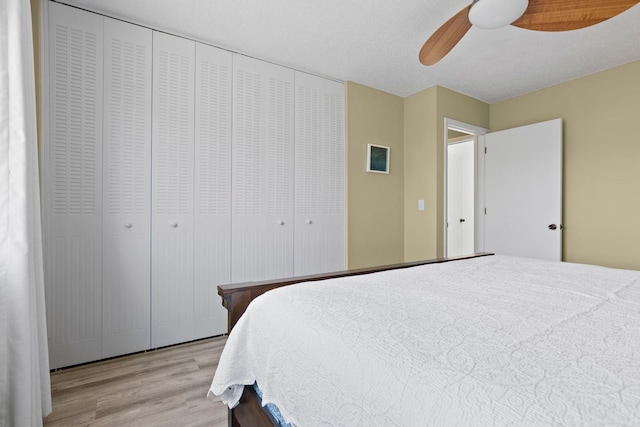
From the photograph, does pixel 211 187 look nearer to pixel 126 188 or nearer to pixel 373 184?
pixel 126 188

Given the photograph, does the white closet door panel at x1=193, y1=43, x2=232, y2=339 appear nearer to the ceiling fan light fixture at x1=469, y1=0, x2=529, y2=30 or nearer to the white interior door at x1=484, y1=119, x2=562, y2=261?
the ceiling fan light fixture at x1=469, y1=0, x2=529, y2=30

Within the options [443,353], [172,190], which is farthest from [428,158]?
[443,353]

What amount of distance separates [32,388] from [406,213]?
3.26 meters

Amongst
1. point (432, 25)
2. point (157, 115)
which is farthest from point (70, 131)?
point (432, 25)

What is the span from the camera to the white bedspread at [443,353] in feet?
1.82

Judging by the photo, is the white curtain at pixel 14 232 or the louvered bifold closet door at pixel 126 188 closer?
the white curtain at pixel 14 232

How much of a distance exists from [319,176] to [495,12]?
6.14 ft

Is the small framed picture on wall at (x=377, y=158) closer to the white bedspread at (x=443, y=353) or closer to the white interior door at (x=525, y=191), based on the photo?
the white interior door at (x=525, y=191)

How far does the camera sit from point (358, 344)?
0.78 meters

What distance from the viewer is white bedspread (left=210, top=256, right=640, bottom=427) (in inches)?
21.9

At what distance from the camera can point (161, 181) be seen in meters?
2.33

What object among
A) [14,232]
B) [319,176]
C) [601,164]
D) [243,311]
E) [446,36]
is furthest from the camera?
[319,176]

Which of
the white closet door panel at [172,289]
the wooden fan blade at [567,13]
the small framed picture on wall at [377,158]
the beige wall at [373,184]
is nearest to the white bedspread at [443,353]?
the wooden fan blade at [567,13]

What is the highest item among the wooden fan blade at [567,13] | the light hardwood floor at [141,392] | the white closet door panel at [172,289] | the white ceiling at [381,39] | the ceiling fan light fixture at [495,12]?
the white ceiling at [381,39]
